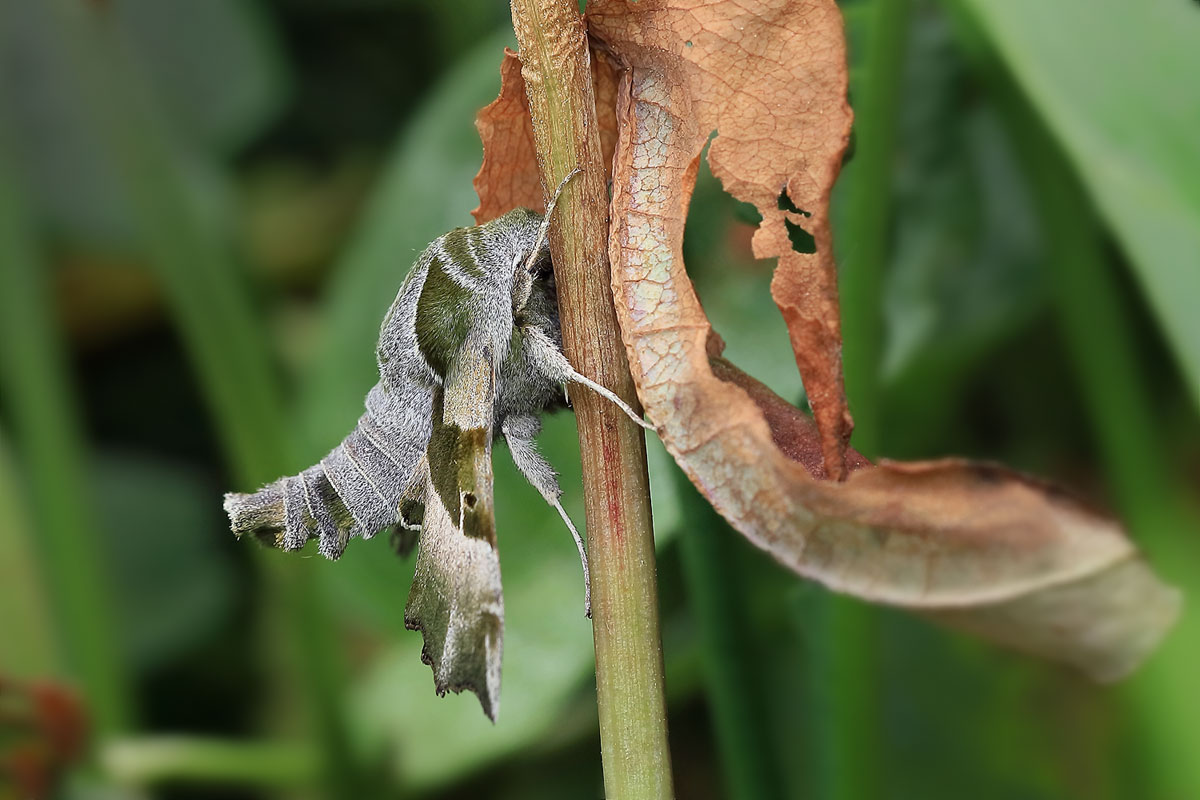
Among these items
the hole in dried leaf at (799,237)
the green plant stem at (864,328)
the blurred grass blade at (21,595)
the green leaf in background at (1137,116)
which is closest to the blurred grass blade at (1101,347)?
the green plant stem at (864,328)

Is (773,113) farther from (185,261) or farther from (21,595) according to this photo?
(21,595)

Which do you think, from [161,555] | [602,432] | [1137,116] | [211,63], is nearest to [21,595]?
[161,555]

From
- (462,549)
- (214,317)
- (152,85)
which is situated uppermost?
(152,85)

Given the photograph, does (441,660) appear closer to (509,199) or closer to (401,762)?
(509,199)

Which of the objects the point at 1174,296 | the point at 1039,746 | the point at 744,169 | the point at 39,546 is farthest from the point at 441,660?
the point at 39,546

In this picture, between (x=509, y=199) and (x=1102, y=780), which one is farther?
(x=1102, y=780)

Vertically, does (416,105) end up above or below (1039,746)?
above
